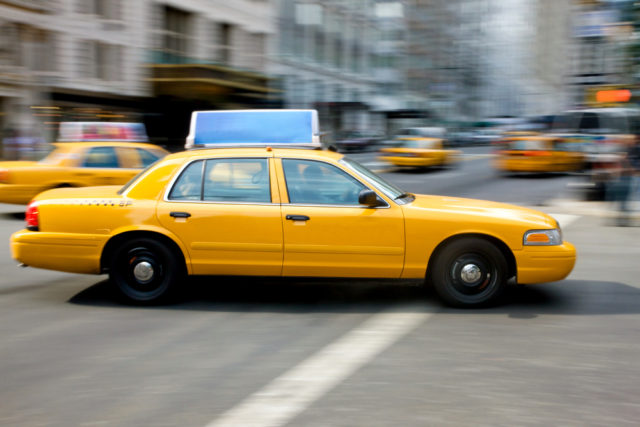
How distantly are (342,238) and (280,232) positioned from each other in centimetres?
53

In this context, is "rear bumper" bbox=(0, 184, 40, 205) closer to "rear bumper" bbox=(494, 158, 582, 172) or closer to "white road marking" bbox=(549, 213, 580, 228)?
"white road marking" bbox=(549, 213, 580, 228)

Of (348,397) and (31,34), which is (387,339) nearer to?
(348,397)

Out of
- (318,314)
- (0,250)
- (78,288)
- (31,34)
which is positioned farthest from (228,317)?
(31,34)

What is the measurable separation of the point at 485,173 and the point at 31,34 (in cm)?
1785

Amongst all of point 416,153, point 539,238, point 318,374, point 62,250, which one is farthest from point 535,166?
point 318,374

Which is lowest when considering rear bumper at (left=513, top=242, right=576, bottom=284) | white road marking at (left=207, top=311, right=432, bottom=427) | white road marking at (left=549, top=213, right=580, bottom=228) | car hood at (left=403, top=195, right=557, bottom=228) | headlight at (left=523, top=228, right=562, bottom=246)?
white road marking at (left=207, top=311, right=432, bottom=427)

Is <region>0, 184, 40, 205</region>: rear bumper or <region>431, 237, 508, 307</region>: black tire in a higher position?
<region>0, 184, 40, 205</region>: rear bumper

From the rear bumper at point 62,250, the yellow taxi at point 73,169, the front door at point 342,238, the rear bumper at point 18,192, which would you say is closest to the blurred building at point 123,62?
the yellow taxi at point 73,169

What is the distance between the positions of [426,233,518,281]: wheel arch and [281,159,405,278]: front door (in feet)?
0.95

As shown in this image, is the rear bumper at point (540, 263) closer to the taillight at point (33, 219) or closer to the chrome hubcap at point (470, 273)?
the chrome hubcap at point (470, 273)

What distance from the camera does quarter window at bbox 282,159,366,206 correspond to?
6285 millimetres

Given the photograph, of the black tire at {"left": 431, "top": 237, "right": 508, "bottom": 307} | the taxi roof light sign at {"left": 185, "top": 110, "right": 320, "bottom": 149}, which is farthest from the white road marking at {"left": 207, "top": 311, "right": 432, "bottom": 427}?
the taxi roof light sign at {"left": 185, "top": 110, "right": 320, "bottom": 149}

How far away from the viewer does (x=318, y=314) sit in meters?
6.14

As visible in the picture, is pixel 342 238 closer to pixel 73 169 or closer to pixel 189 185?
pixel 189 185
